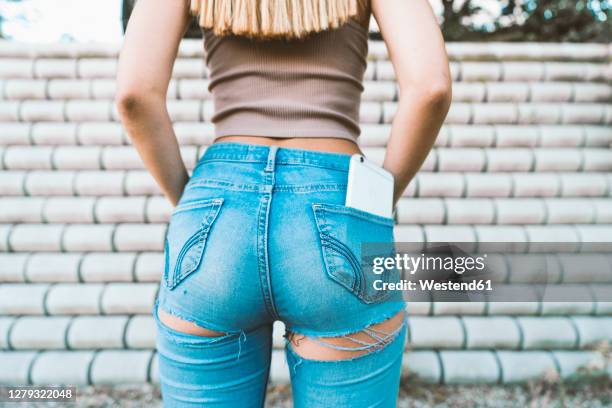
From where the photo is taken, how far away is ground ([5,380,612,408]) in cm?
196

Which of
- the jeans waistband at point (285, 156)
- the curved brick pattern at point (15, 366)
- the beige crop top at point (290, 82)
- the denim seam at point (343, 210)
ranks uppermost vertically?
the beige crop top at point (290, 82)

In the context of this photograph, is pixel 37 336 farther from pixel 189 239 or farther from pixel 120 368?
pixel 189 239

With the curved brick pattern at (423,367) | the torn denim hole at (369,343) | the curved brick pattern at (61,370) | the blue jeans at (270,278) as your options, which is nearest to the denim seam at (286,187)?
the blue jeans at (270,278)

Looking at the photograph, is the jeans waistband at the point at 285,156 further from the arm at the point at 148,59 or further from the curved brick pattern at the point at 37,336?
the curved brick pattern at the point at 37,336

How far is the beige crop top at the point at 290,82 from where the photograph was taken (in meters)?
0.71

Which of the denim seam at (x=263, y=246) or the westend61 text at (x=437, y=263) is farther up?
the denim seam at (x=263, y=246)

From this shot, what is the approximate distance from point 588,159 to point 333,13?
281 centimetres

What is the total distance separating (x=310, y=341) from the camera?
678mm

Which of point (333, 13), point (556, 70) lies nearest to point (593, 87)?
point (556, 70)

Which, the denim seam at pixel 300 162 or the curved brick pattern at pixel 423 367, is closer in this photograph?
the denim seam at pixel 300 162

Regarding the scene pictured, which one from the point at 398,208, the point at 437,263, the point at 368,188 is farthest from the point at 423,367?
the point at 368,188

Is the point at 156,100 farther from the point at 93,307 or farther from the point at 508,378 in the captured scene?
the point at 508,378

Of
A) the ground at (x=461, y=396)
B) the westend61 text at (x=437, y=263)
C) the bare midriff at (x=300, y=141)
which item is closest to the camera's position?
the bare midriff at (x=300, y=141)

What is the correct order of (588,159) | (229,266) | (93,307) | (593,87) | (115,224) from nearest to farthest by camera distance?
(229,266), (93,307), (115,224), (588,159), (593,87)
